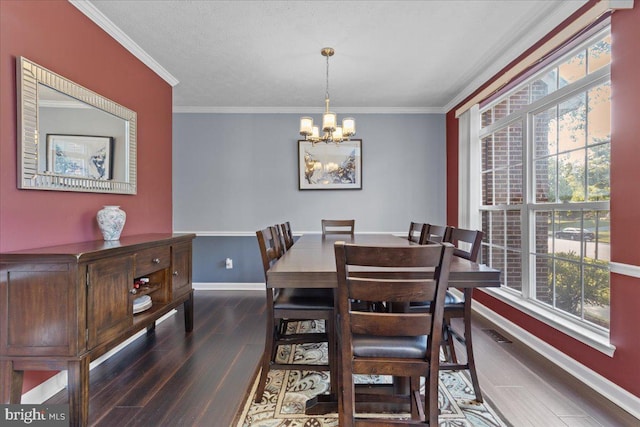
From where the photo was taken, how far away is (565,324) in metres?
2.07

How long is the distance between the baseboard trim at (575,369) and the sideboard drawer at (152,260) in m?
2.91

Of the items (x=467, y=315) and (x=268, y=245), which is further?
(x=268, y=245)

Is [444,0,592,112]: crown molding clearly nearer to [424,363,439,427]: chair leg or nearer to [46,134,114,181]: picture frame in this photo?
[424,363,439,427]: chair leg

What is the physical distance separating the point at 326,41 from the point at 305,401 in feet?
8.72

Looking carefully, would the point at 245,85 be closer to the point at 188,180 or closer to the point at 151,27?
the point at 151,27

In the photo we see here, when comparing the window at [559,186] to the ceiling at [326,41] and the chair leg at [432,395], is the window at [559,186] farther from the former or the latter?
the chair leg at [432,395]

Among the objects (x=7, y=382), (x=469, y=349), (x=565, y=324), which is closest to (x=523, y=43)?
(x=565, y=324)

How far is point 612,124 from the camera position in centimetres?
175

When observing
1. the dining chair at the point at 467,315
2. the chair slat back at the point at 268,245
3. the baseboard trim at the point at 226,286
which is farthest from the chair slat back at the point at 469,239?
the baseboard trim at the point at 226,286

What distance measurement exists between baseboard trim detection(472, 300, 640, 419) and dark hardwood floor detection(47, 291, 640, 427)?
41 mm

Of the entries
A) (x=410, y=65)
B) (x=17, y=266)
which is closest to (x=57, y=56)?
(x=17, y=266)

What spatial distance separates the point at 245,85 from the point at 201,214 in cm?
186

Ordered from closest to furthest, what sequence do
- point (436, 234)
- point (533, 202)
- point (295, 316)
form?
point (295, 316), point (436, 234), point (533, 202)

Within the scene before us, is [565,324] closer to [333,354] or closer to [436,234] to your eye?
[436,234]
